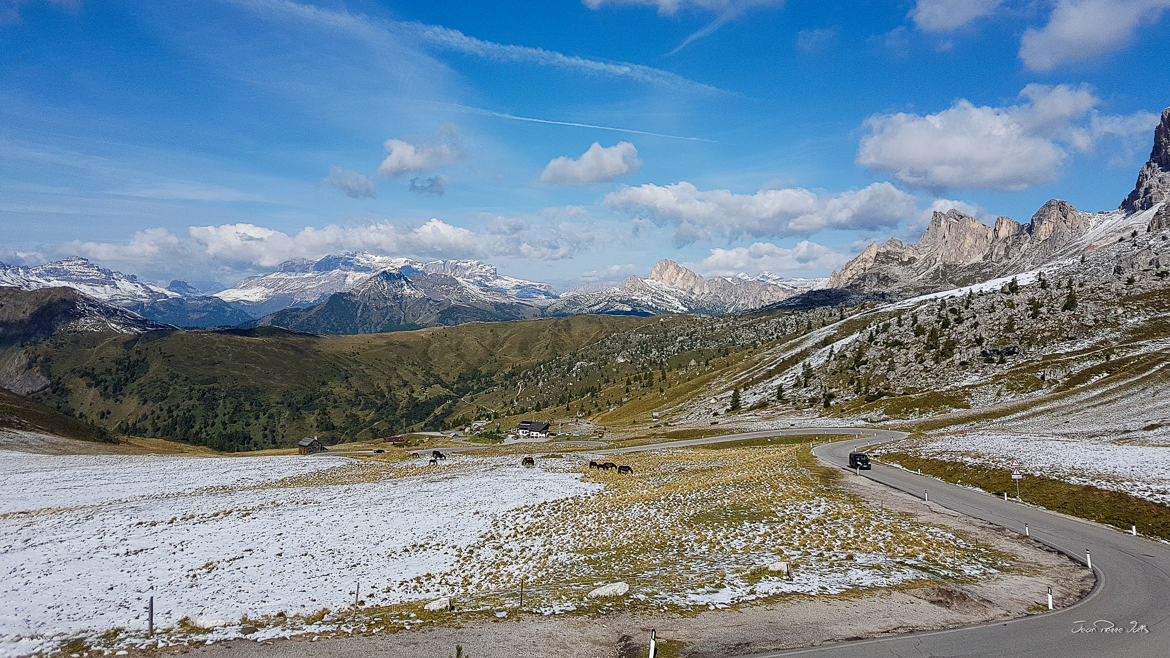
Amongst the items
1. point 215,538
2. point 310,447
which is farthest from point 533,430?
Result: point 215,538

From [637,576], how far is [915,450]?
54083mm

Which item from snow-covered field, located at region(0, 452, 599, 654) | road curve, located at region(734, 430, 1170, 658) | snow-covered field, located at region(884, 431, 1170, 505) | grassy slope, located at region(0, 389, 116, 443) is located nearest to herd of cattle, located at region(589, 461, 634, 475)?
snow-covered field, located at region(0, 452, 599, 654)

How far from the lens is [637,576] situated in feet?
86.2

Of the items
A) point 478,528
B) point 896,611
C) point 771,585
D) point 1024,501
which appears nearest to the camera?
point 896,611

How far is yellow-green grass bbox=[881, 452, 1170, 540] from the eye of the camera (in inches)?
1321

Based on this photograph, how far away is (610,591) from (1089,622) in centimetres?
1833

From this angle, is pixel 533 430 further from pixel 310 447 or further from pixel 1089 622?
pixel 1089 622

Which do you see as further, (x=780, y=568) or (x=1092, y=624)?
(x=780, y=568)

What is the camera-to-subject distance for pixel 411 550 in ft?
108

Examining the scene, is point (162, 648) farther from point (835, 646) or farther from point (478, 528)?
point (835, 646)

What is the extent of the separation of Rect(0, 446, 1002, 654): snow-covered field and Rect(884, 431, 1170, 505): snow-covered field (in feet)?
58.5

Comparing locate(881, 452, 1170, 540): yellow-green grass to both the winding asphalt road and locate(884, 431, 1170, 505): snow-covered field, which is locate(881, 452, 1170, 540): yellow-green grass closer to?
locate(884, 431, 1170, 505): snow-covered field

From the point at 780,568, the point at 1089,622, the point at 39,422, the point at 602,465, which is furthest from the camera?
the point at 39,422

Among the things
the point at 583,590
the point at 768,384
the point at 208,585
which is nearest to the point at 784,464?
the point at 583,590
